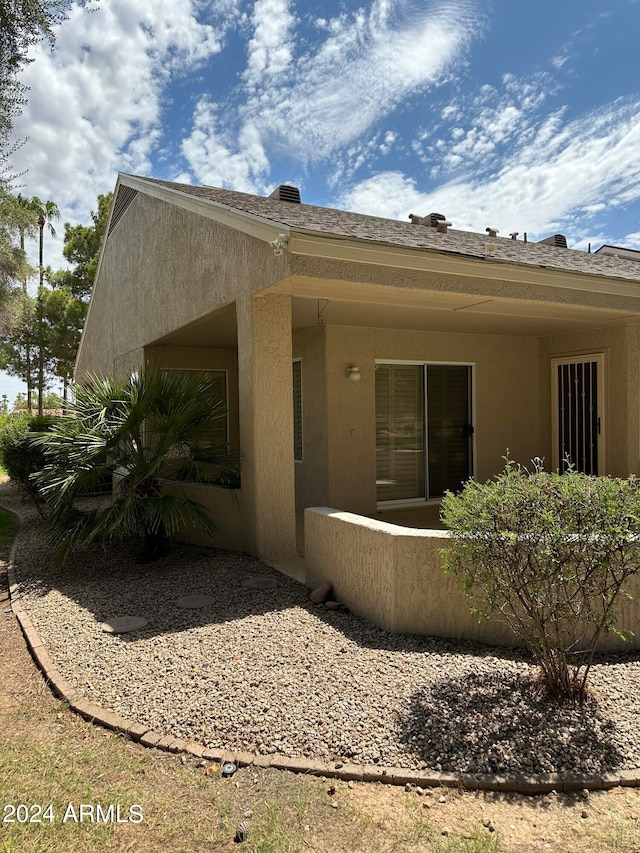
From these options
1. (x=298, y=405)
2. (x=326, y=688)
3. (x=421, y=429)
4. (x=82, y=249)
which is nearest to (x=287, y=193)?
(x=298, y=405)

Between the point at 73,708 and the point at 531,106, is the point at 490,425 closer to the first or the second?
the point at 531,106

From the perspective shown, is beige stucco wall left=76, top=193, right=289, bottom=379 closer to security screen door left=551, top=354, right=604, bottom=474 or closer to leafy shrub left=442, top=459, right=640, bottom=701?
leafy shrub left=442, top=459, right=640, bottom=701

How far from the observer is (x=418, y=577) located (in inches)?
182

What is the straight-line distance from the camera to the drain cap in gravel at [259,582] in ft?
19.4

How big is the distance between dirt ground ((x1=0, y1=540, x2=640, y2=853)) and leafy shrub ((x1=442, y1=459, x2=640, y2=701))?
0.89 meters

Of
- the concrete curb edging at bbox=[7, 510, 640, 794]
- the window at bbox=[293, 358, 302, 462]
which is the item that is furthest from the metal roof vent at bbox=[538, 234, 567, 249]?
the concrete curb edging at bbox=[7, 510, 640, 794]

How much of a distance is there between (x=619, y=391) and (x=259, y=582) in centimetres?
704

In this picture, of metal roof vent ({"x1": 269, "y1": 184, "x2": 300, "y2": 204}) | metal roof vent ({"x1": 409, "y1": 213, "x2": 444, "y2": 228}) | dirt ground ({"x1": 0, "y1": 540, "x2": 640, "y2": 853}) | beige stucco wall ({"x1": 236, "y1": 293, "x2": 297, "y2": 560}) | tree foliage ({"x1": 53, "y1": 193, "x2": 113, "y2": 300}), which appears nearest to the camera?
dirt ground ({"x1": 0, "y1": 540, "x2": 640, "y2": 853})

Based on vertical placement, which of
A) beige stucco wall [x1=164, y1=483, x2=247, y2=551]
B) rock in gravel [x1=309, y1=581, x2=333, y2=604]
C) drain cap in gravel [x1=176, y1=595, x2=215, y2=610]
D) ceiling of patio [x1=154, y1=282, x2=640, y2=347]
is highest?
ceiling of patio [x1=154, y1=282, x2=640, y2=347]

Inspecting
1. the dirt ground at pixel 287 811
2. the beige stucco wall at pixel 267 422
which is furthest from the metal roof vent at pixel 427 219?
the dirt ground at pixel 287 811

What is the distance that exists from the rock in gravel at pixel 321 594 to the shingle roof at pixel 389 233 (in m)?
3.59

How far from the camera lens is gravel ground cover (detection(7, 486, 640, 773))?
308cm

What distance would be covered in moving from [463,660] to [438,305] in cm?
492

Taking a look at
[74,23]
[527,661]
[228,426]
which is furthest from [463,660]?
[74,23]
